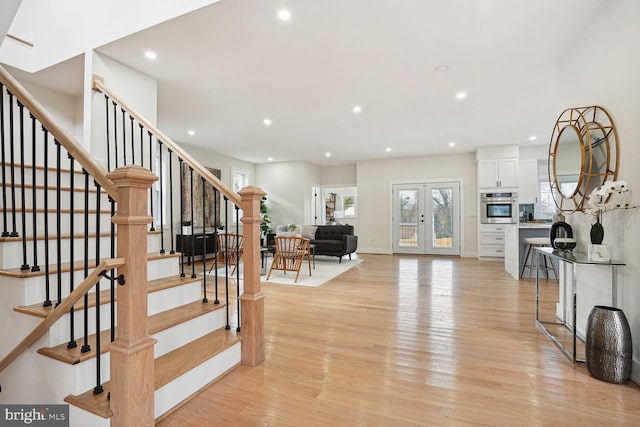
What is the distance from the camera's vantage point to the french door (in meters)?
8.26

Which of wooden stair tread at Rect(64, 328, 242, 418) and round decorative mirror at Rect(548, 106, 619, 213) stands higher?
round decorative mirror at Rect(548, 106, 619, 213)

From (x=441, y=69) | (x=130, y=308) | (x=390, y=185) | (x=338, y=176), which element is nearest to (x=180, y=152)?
(x=130, y=308)

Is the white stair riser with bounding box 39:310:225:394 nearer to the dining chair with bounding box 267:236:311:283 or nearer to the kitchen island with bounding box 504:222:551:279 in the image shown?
the dining chair with bounding box 267:236:311:283

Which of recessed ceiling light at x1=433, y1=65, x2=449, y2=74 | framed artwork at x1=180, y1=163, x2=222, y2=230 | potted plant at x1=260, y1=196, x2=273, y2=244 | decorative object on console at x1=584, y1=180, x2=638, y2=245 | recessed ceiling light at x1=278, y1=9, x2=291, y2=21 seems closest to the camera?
decorative object on console at x1=584, y1=180, x2=638, y2=245

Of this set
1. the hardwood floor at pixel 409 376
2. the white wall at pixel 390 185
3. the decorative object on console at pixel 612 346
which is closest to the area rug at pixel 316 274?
the hardwood floor at pixel 409 376

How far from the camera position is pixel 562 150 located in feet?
9.33

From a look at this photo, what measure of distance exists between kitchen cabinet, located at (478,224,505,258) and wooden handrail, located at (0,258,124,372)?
798 centimetres

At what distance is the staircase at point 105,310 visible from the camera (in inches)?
51.5

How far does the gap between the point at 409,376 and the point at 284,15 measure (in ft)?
9.98

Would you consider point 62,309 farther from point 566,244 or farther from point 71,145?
point 566,244

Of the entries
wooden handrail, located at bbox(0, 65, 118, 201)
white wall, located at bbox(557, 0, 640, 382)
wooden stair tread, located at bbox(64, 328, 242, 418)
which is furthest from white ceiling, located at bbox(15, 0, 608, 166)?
wooden stair tread, located at bbox(64, 328, 242, 418)

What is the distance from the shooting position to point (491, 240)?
7453mm

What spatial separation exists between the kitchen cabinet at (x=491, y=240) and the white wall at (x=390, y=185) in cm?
46

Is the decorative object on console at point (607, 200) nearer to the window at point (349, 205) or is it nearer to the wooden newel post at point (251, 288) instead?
the wooden newel post at point (251, 288)
